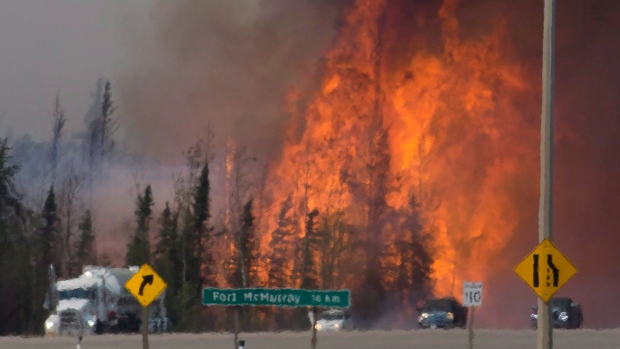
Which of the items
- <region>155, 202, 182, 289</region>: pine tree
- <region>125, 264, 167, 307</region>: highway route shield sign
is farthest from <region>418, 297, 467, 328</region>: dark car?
<region>125, 264, 167, 307</region>: highway route shield sign

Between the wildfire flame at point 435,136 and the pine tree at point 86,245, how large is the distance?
674 inches

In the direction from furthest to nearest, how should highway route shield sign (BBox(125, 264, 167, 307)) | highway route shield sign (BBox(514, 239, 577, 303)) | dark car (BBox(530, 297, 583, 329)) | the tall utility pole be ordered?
dark car (BBox(530, 297, 583, 329)) → highway route shield sign (BBox(125, 264, 167, 307)) → the tall utility pole → highway route shield sign (BBox(514, 239, 577, 303))

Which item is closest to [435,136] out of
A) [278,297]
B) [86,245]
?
[86,245]

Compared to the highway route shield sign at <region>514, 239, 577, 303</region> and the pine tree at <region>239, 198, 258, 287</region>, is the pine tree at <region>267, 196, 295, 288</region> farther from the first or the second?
the highway route shield sign at <region>514, 239, 577, 303</region>

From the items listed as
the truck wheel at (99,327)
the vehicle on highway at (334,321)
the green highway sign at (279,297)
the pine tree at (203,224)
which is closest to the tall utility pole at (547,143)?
the green highway sign at (279,297)

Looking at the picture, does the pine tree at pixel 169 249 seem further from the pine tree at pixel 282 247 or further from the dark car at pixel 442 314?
the dark car at pixel 442 314

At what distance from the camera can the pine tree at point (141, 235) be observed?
82.1 meters

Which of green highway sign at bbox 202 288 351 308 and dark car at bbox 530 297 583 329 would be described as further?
dark car at bbox 530 297 583 329

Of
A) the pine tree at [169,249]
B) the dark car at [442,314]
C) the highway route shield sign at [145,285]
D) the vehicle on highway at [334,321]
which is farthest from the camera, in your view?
the pine tree at [169,249]

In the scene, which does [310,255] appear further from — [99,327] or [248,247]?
[99,327]

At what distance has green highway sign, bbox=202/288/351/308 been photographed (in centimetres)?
3178

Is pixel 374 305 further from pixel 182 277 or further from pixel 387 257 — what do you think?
pixel 182 277

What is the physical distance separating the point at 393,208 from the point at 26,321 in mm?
25093

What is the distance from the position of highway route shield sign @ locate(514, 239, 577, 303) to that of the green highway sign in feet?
30.0
